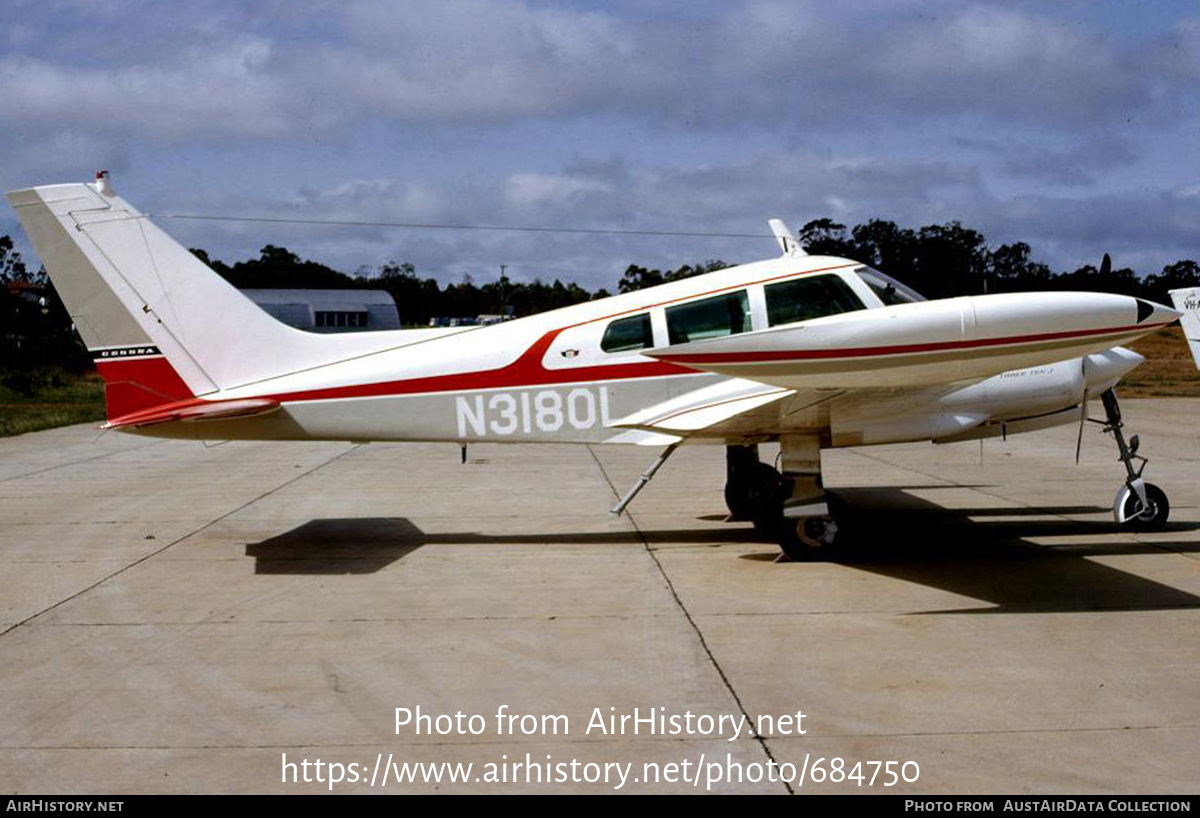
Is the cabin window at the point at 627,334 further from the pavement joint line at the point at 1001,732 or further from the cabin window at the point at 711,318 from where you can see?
the pavement joint line at the point at 1001,732

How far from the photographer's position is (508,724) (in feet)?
18.9

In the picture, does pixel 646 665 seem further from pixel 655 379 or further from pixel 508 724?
pixel 655 379

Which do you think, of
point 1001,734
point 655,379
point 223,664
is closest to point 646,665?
point 1001,734

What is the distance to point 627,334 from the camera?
33.1ft

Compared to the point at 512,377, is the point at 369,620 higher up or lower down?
lower down

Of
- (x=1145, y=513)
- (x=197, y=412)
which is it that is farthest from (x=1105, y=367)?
(x=197, y=412)

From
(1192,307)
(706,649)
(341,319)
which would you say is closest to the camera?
(706,649)

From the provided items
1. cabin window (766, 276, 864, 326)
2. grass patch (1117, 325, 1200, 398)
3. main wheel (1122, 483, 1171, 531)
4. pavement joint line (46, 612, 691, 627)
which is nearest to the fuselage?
cabin window (766, 276, 864, 326)

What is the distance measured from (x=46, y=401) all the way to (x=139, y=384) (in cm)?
2447

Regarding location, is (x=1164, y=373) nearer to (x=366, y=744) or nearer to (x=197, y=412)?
(x=197, y=412)

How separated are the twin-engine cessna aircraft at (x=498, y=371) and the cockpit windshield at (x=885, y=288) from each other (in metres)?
0.02

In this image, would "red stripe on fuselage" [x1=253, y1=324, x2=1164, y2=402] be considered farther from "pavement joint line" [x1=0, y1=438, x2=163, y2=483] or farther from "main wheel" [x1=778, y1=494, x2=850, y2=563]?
"pavement joint line" [x1=0, y1=438, x2=163, y2=483]

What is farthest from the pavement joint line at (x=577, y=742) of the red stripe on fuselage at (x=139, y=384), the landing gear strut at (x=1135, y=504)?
the landing gear strut at (x=1135, y=504)
